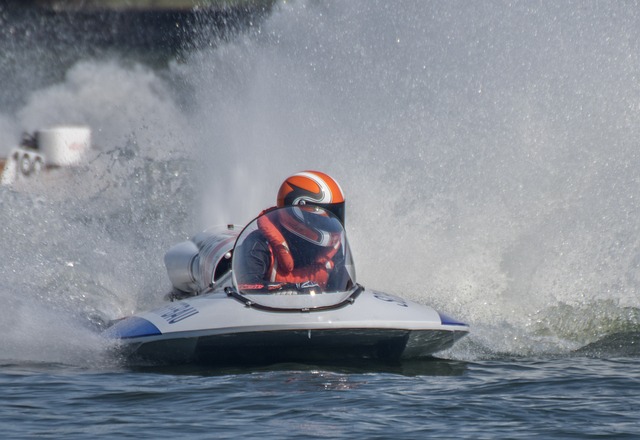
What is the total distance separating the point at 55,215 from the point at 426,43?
4556 millimetres

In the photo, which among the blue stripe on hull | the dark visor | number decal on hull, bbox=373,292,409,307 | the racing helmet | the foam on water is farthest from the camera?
the foam on water

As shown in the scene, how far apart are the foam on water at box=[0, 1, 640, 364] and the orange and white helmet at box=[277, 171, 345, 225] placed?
1.43 meters

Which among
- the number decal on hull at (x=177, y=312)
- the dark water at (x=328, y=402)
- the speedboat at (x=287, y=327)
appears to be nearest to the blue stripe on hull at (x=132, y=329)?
the speedboat at (x=287, y=327)

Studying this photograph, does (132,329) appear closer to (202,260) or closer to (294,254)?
(294,254)

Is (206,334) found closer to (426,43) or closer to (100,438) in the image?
(100,438)

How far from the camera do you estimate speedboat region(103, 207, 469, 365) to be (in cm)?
777

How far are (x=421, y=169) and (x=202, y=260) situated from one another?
137 inches

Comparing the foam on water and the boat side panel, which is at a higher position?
the foam on water

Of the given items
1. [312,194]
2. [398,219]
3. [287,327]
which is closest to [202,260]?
[312,194]

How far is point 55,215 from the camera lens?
A: 40.0 ft

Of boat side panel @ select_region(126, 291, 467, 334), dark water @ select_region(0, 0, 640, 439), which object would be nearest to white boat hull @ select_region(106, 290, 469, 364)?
boat side panel @ select_region(126, 291, 467, 334)

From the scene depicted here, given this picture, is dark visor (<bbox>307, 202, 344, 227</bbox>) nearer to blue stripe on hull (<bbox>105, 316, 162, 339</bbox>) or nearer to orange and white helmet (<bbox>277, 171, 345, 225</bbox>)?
orange and white helmet (<bbox>277, 171, 345, 225</bbox>)

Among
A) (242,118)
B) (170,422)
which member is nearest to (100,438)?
(170,422)

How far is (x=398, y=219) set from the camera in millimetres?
11852
